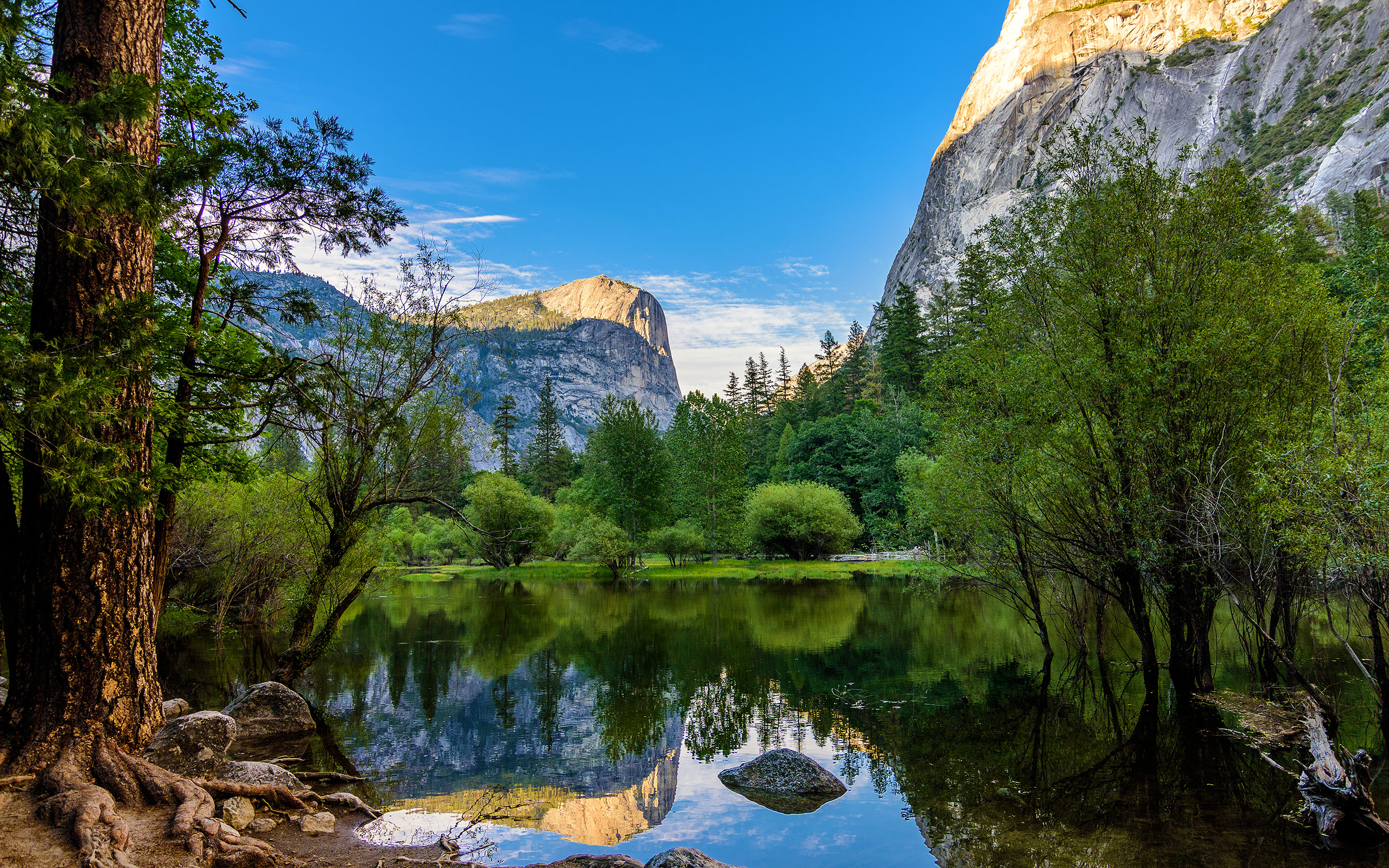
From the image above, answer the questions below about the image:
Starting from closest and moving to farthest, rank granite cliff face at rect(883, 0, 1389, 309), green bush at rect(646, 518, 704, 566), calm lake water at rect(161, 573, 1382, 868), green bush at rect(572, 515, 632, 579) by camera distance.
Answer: calm lake water at rect(161, 573, 1382, 868), green bush at rect(572, 515, 632, 579), green bush at rect(646, 518, 704, 566), granite cliff face at rect(883, 0, 1389, 309)

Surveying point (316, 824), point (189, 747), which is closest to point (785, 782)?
point (316, 824)

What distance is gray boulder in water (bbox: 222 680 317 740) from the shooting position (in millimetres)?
11680

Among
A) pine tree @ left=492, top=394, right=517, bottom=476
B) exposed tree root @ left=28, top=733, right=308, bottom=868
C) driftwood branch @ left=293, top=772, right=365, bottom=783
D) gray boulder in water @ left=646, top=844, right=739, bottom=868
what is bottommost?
driftwood branch @ left=293, top=772, right=365, bottom=783

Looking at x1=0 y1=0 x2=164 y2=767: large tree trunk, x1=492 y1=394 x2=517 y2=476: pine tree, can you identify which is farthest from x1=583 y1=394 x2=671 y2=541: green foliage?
x1=0 y1=0 x2=164 y2=767: large tree trunk

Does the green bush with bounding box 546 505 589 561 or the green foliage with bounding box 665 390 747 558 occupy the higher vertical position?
the green foliage with bounding box 665 390 747 558

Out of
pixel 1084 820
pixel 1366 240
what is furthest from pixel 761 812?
pixel 1366 240

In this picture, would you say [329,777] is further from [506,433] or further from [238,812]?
[506,433]

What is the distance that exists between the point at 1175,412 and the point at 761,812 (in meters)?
9.78

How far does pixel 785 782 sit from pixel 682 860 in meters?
4.19

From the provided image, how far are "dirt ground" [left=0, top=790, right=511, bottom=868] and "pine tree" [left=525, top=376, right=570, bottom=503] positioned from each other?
80.7 meters

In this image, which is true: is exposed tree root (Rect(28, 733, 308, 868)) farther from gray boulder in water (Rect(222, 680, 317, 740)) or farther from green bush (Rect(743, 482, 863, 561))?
green bush (Rect(743, 482, 863, 561))

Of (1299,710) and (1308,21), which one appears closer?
(1299,710)

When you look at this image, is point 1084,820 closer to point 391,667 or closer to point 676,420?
point 391,667

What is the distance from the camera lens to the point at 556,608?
33.7 meters
